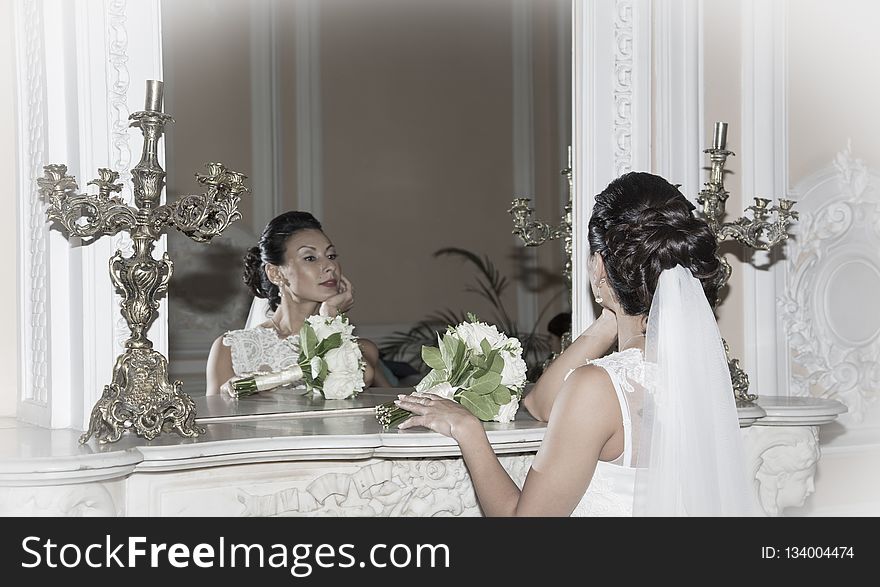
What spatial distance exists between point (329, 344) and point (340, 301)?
0.15 meters

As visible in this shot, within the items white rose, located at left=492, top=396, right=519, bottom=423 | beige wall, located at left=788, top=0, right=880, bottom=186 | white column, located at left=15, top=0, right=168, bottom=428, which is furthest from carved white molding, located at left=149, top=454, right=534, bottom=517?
beige wall, located at left=788, top=0, right=880, bottom=186

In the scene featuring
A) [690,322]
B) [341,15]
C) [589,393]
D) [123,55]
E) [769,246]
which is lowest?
[589,393]

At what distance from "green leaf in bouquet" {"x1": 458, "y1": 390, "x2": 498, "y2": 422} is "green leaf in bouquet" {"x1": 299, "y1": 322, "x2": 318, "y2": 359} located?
1.78ft

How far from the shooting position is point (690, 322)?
1.88 metres

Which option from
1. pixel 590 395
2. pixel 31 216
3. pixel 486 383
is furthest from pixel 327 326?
pixel 590 395

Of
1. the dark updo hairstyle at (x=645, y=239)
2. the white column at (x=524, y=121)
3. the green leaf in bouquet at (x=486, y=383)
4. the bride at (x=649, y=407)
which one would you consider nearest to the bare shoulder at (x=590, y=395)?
the bride at (x=649, y=407)

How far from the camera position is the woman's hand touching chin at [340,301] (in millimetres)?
2803

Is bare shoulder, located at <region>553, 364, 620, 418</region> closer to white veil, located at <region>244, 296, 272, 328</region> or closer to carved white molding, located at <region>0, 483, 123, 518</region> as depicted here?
carved white molding, located at <region>0, 483, 123, 518</region>

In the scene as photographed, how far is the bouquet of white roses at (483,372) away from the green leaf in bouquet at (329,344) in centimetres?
37

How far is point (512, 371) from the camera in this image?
2.42 metres
